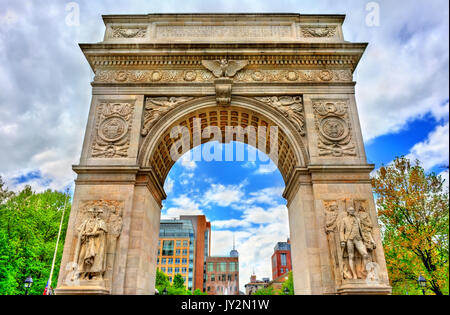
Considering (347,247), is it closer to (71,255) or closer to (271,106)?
(271,106)

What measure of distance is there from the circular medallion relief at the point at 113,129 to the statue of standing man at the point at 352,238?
10801 millimetres

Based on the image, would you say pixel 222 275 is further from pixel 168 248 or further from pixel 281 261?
pixel 168 248

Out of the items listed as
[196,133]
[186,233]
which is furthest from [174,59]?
[186,233]

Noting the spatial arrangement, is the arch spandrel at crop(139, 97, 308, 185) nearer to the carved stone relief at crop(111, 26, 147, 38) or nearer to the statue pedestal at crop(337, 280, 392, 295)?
the carved stone relief at crop(111, 26, 147, 38)

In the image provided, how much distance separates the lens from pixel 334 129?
49.0 ft

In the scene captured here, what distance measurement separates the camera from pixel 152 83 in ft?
52.3

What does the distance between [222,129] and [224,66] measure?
3.72 metres

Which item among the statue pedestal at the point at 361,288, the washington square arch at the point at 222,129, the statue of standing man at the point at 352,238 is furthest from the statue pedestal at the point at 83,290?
the statue of standing man at the point at 352,238

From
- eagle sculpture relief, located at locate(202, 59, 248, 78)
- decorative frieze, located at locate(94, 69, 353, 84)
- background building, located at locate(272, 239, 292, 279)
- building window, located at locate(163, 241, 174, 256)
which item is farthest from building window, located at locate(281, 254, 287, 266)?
eagle sculpture relief, located at locate(202, 59, 248, 78)

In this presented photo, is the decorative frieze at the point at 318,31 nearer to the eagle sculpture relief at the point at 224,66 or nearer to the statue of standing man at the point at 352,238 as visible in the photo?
the eagle sculpture relief at the point at 224,66

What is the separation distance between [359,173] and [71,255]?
12813mm

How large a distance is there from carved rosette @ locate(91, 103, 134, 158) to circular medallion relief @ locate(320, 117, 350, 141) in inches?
375
